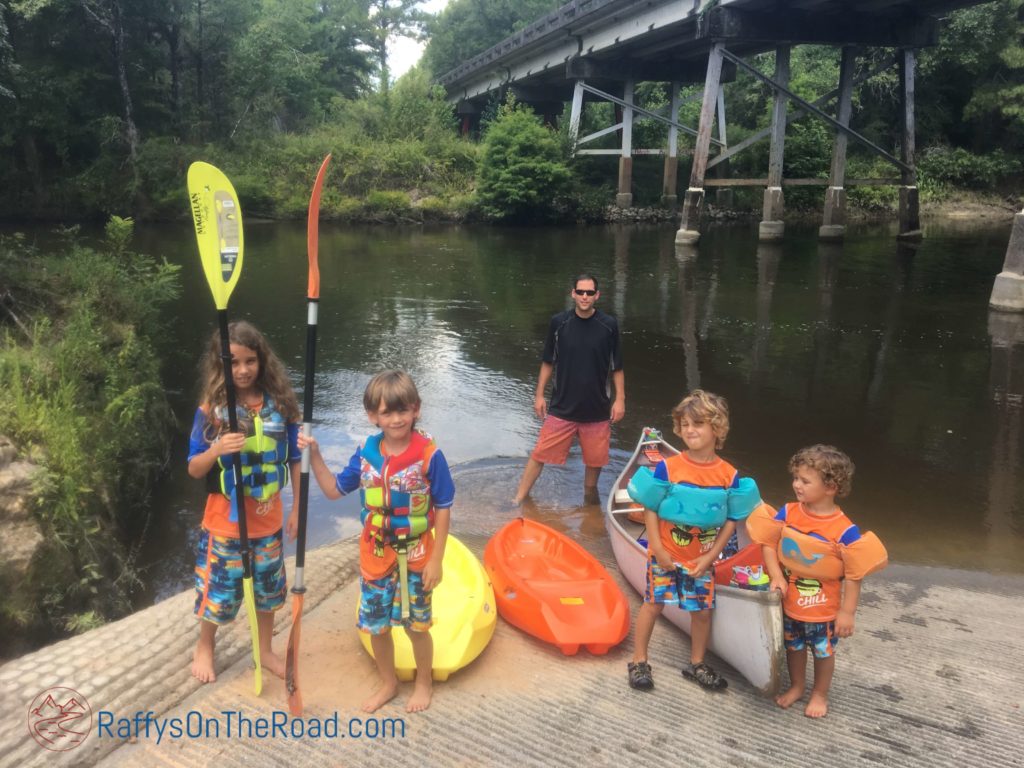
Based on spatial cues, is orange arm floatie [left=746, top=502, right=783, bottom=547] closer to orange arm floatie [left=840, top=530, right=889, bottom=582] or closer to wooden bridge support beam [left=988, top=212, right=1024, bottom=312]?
orange arm floatie [left=840, top=530, right=889, bottom=582]

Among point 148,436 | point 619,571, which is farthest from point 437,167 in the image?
point 619,571

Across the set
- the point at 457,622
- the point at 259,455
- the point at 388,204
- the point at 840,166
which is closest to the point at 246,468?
the point at 259,455

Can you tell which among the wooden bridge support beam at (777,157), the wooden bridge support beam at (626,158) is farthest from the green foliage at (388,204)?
the wooden bridge support beam at (777,157)

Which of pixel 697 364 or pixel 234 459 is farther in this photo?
pixel 697 364

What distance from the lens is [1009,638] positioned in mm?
3836

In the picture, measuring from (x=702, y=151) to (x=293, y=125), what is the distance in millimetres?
25733

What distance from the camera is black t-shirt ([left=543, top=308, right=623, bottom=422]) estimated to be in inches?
195

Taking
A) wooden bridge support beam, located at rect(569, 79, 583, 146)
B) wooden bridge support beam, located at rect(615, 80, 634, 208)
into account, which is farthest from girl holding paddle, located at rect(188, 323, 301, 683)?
wooden bridge support beam, located at rect(569, 79, 583, 146)

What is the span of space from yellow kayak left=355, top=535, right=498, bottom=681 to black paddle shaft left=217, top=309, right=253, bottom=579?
700mm

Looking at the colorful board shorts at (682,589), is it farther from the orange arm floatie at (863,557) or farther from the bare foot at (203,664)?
the bare foot at (203,664)

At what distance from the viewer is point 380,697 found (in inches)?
115

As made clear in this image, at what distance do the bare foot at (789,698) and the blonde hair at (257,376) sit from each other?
2.19 meters

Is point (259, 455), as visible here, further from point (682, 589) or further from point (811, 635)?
point (811, 635)

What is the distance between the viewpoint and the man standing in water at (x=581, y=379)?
195 inches
